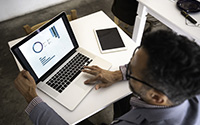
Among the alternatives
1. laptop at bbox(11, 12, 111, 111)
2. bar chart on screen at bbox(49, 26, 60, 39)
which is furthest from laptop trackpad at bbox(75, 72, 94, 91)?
bar chart on screen at bbox(49, 26, 60, 39)

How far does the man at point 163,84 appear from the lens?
59cm

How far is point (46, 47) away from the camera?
3.26ft

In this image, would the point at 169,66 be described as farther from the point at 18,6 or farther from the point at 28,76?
the point at 18,6

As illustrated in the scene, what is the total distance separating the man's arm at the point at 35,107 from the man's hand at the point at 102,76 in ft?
0.85

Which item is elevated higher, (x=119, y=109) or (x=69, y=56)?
(x=69, y=56)

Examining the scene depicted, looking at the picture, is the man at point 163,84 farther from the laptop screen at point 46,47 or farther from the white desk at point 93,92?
the laptop screen at point 46,47

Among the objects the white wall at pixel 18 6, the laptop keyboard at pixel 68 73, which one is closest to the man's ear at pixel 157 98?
the laptop keyboard at pixel 68 73

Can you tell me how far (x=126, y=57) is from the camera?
3.86 feet

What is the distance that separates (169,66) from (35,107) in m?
0.69

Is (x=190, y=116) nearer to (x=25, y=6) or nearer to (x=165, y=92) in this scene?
(x=165, y=92)

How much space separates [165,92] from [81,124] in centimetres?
72

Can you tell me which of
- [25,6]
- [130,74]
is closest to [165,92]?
[130,74]

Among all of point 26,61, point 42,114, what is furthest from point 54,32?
point 42,114

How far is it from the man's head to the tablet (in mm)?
510
